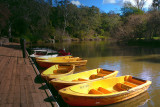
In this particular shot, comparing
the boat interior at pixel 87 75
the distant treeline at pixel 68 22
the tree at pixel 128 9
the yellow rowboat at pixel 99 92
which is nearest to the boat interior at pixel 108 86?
the yellow rowboat at pixel 99 92

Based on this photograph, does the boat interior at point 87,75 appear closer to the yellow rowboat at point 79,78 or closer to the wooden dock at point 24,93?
the yellow rowboat at point 79,78

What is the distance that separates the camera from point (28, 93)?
5.11 m

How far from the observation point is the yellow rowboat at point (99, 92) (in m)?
5.07

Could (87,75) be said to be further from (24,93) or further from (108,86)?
(24,93)

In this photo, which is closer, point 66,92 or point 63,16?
point 66,92

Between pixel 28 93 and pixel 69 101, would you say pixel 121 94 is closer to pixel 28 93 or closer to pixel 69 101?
pixel 69 101

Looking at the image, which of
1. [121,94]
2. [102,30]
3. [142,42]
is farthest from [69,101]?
[102,30]

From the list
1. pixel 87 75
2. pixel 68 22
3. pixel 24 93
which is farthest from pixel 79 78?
pixel 68 22

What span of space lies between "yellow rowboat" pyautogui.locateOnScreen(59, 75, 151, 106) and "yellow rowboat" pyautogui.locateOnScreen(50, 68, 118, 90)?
53 centimetres

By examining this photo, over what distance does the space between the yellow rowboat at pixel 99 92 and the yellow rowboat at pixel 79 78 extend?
525 millimetres

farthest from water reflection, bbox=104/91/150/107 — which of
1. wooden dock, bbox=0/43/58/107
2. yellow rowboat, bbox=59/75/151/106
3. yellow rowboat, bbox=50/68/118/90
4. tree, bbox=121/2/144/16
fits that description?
tree, bbox=121/2/144/16

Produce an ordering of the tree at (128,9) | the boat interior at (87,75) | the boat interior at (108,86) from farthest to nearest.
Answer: the tree at (128,9) → the boat interior at (87,75) → the boat interior at (108,86)

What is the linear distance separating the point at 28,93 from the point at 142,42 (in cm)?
3597

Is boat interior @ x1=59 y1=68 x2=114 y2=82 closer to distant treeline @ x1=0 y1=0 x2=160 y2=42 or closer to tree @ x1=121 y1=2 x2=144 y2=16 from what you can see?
distant treeline @ x1=0 y1=0 x2=160 y2=42
